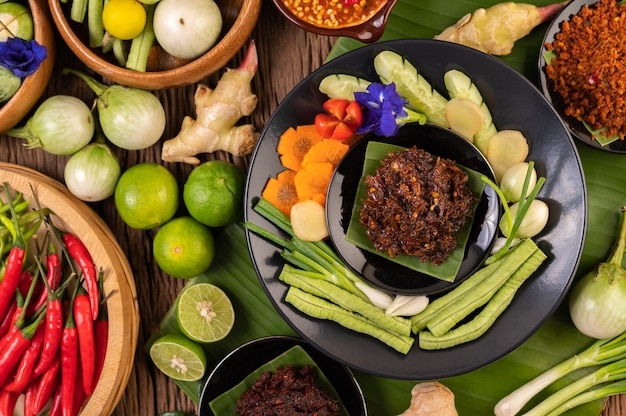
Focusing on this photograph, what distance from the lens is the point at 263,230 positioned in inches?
113

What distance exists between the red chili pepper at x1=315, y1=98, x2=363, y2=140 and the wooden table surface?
607mm

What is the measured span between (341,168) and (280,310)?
0.71 meters

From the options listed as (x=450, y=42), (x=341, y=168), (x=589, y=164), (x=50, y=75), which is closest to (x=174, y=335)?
(x=341, y=168)

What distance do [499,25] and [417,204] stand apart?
96 centimetres

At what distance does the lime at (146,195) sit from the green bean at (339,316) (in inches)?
29.9

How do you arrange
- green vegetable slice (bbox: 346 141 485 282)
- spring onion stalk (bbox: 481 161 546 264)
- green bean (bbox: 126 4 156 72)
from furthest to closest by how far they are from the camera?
green bean (bbox: 126 4 156 72)
green vegetable slice (bbox: 346 141 485 282)
spring onion stalk (bbox: 481 161 546 264)

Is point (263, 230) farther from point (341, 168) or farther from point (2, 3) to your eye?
point (2, 3)

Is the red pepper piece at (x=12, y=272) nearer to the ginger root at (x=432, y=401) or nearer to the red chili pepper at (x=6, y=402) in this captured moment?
the red chili pepper at (x=6, y=402)

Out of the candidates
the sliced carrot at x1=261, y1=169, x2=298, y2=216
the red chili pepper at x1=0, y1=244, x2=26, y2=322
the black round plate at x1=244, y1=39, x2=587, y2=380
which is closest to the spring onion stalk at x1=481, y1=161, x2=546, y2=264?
the black round plate at x1=244, y1=39, x2=587, y2=380

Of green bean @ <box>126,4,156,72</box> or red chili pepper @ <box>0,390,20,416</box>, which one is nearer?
green bean @ <box>126,4,156,72</box>

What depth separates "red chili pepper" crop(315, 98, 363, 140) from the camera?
2672 millimetres

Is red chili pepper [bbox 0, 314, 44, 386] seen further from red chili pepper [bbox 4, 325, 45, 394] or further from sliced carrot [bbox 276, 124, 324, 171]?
sliced carrot [bbox 276, 124, 324, 171]

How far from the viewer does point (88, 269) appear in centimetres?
298

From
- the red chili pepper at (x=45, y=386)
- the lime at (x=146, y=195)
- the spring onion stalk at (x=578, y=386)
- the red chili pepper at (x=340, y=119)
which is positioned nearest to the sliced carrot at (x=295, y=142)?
the red chili pepper at (x=340, y=119)
